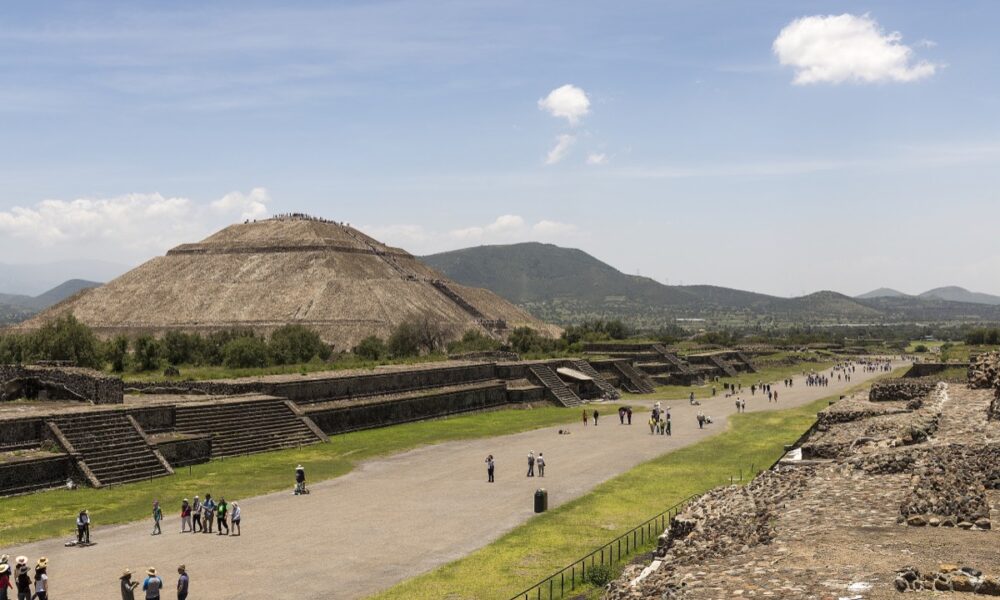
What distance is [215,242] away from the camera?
158m

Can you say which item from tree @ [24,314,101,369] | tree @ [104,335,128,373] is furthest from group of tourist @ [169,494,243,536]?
tree @ [104,335,128,373]

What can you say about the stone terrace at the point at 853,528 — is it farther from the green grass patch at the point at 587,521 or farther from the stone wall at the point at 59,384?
the stone wall at the point at 59,384

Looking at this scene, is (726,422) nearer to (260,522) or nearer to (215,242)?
(260,522)

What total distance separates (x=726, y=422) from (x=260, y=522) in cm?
3500

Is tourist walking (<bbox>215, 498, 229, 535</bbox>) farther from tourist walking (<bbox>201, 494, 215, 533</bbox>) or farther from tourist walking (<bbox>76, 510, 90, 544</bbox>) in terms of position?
tourist walking (<bbox>76, 510, 90, 544</bbox>)

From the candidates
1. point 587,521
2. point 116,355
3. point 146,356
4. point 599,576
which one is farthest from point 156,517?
point 116,355

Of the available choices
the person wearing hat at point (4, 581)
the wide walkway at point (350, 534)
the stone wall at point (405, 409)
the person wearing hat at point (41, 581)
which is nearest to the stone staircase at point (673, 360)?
the stone wall at point (405, 409)

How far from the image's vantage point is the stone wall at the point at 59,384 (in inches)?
1556

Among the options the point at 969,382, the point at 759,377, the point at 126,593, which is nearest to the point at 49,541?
the point at 126,593

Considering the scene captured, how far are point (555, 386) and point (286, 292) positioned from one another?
77579 mm

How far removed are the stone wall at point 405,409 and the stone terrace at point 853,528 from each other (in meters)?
27.5

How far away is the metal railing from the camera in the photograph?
63.2 feet

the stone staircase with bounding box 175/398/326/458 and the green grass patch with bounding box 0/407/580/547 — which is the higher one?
the stone staircase with bounding box 175/398/326/458

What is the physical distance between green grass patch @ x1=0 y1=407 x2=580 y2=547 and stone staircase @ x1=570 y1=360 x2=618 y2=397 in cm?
2044
